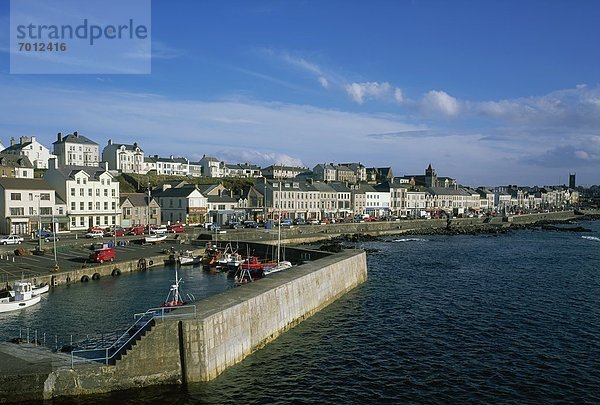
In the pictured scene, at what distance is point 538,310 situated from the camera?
3544cm

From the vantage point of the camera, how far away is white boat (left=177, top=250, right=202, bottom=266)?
2301 inches

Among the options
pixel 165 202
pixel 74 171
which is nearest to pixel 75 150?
pixel 165 202

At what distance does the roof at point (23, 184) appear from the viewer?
63344mm

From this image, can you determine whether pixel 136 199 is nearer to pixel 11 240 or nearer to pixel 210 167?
pixel 11 240

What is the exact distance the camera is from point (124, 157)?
398 feet

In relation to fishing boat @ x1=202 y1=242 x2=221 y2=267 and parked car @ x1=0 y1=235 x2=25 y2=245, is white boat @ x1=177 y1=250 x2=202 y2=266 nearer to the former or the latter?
fishing boat @ x1=202 y1=242 x2=221 y2=267

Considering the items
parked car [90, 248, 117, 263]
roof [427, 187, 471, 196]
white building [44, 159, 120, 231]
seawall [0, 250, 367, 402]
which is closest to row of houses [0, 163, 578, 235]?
white building [44, 159, 120, 231]

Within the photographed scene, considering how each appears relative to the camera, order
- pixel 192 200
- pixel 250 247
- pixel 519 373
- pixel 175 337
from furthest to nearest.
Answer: pixel 192 200, pixel 250 247, pixel 519 373, pixel 175 337

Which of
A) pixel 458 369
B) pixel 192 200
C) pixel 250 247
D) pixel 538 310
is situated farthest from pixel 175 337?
pixel 192 200

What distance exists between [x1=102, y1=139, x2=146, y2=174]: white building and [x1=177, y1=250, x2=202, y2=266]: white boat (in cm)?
6654

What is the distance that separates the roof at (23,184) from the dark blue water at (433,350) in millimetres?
47757

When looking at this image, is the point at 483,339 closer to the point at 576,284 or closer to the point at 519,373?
the point at 519,373

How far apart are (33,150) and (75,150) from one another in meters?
8.78

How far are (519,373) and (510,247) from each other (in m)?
63.4
